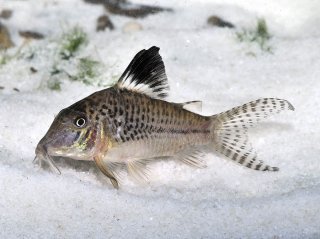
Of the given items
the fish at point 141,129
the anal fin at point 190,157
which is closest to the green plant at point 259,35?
the fish at point 141,129

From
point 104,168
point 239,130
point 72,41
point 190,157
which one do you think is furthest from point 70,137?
point 72,41

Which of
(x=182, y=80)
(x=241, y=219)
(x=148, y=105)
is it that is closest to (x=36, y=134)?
(x=148, y=105)

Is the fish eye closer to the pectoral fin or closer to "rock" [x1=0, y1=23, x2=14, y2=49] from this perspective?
the pectoral fin

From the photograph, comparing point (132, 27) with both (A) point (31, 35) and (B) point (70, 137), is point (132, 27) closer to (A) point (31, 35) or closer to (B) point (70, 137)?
(A) point (31, 35)

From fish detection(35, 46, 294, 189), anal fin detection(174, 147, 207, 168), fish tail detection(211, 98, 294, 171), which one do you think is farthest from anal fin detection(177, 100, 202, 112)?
anal fin detection(174, 147, 207, 168)

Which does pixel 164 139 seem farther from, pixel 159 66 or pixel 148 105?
pixel 159 66

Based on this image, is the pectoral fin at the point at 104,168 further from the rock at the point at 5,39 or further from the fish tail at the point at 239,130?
the rock at the point at 5,39
